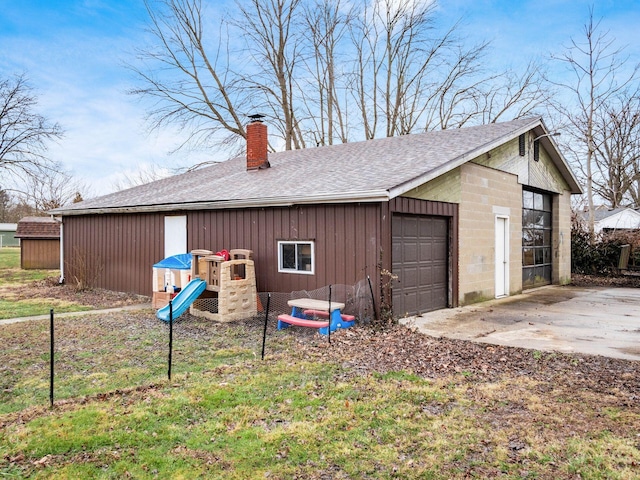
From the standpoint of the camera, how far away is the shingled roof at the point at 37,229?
22.5m

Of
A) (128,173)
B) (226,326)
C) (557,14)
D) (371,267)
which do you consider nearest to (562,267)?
(557,14)

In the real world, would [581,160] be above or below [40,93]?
below

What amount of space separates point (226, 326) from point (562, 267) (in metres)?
12.1

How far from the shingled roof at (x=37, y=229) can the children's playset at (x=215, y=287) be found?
51.3 feet

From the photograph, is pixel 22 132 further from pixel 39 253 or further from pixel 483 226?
pixel 483 226

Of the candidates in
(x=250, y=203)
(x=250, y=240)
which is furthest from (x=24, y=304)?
(x=250, y=203)

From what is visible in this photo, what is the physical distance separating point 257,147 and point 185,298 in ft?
20.7

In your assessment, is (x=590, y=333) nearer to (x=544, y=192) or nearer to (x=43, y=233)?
(x=544, y=192)

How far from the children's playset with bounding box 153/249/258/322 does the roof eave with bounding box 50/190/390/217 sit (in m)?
1.08

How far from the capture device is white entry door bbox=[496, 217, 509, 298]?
481 inches

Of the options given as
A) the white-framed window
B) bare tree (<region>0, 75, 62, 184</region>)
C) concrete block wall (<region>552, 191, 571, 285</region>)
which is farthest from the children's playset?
bare tree (<region>0, 75, 62, 184</region>)

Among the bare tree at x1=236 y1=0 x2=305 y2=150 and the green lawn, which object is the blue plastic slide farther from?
the bare tree at x1=236 y1=0 x2=305 y2=150

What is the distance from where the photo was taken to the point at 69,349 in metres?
6.86

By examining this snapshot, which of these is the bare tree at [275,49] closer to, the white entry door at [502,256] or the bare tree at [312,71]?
the bare tree at [312,71]
